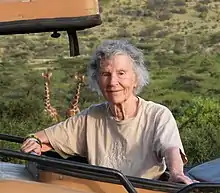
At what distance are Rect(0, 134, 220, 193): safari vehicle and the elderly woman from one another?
1.19ft

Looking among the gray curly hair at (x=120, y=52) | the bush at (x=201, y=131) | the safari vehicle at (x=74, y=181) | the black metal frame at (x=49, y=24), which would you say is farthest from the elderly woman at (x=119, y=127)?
the bush at (x=201, y=131)

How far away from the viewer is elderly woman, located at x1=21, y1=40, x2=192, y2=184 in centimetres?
352

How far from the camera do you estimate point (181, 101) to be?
15266 millimetres

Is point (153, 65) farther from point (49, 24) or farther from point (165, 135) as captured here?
point (49, 24)

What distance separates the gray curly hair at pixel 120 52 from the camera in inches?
141

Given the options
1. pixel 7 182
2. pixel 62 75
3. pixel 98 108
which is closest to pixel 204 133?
pixel 98 108

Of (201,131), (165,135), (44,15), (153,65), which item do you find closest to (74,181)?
(165,135)

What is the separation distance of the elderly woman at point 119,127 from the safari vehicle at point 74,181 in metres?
0.36

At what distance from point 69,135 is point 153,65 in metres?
14.4

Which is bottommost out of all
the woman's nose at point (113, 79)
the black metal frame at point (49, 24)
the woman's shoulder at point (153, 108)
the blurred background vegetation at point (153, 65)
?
the blurred background vegetation at point (153, 65)

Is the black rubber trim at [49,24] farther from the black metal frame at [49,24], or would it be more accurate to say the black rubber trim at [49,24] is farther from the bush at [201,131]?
the bush at [201,131]

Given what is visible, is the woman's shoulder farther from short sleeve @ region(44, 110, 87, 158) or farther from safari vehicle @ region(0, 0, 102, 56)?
safari vehicle @ region(0, 0, 102, 56)

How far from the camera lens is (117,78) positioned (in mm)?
3541

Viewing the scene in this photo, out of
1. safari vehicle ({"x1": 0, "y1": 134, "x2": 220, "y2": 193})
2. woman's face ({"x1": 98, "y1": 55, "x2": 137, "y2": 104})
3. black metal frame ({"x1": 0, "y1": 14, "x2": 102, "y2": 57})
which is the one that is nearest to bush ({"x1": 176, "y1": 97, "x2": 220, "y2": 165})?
woman's face ({"x1": 98, "y1": 55, "x2": 137, "y2": 104})
